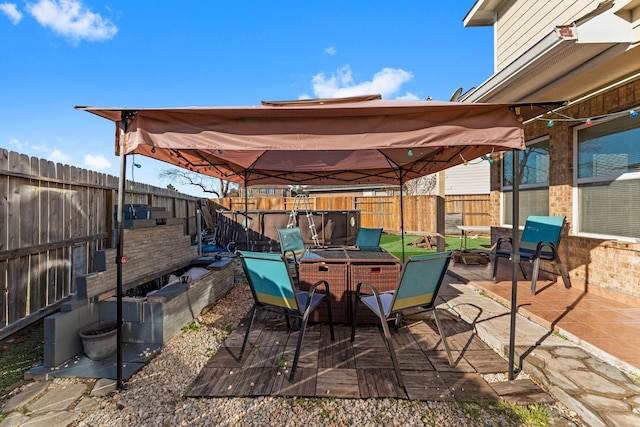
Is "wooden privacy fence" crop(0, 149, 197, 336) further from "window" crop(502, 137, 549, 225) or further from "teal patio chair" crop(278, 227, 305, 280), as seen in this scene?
"window" crop(502, 137, 549, 225)

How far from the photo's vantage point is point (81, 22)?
689 centimetres

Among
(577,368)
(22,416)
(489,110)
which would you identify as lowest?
(22,416)

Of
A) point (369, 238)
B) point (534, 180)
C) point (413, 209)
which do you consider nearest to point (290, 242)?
point (369, 238)

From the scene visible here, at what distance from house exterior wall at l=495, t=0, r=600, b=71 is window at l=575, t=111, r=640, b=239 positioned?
5.35ft

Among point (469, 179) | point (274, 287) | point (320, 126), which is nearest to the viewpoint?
point (320, 126)

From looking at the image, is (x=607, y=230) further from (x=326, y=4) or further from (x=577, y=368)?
(x=326, y=4)

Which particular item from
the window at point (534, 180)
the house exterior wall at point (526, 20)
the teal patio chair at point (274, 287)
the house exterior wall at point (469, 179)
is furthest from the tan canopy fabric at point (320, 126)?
the house exterior wall at point (469, 179)

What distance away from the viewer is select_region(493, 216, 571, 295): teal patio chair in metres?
3.85

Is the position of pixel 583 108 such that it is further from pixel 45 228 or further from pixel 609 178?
pixel 45 228

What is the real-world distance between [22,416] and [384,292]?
120 inches

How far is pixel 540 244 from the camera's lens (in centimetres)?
381

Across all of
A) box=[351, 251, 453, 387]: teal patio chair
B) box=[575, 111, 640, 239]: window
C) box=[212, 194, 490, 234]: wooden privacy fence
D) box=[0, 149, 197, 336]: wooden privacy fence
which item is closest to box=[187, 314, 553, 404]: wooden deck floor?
box=[351, 251, 453, 387]: teal patio chair

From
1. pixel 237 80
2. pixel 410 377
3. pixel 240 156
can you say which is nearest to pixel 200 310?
pixel 240 156

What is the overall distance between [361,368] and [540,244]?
10.2 ft
